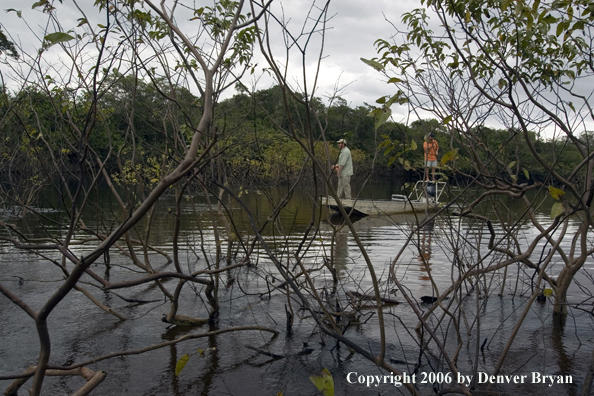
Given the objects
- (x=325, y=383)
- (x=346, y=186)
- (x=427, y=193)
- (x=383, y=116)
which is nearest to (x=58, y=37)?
(x=383, y=116)

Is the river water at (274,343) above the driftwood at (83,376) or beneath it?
beneath

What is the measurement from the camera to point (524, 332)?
5.74 meters

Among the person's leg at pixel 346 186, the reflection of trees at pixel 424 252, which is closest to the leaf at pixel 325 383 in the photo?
the reflection of trees at pixel 424 252

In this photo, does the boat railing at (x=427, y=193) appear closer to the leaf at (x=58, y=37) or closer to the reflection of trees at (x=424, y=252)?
the reflection of trees at (x=424, y=252)

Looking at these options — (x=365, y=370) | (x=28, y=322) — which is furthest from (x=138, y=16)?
(x=365, y=370)

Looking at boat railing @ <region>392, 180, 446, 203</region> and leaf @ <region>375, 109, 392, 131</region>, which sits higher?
leaf @ <region>375, 109, 392, 131</region>

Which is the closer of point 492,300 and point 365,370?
point 365,370

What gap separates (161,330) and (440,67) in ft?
13.0

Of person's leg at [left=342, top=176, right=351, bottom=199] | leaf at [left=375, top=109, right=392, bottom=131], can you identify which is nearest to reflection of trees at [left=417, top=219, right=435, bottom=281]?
leaf at [left=375, top=109, right=392, bottom=131]

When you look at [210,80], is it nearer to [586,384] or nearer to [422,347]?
[422,347]

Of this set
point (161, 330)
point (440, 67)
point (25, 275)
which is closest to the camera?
point (440, 67)

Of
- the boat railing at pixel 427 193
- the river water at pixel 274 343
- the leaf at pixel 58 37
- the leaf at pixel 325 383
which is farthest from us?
the boat railing at pixel 427 193

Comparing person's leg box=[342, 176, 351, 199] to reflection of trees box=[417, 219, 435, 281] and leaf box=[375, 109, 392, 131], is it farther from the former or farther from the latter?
leaf box=[375, 109, 392, 131]

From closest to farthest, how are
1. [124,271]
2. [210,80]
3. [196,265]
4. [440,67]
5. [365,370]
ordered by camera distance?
[210,80] → [365,370] → [440,67] → [124,271] → [196,265]
